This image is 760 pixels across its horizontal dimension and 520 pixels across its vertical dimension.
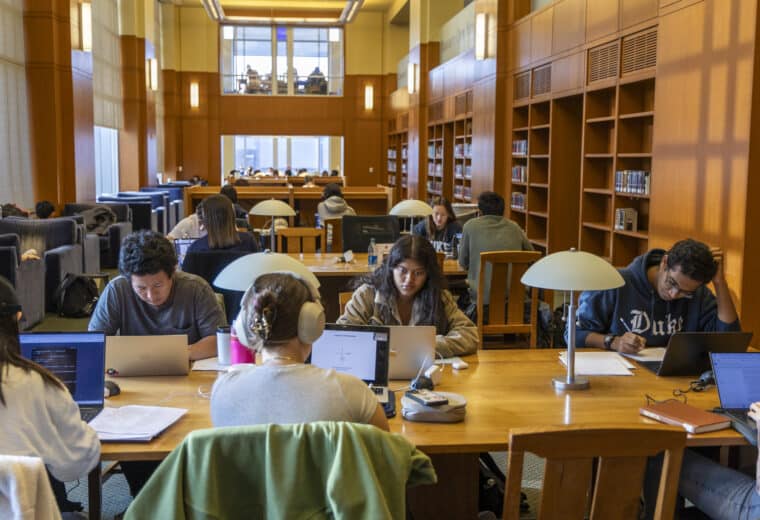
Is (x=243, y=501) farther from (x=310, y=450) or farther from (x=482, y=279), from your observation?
(x=482, y=279)

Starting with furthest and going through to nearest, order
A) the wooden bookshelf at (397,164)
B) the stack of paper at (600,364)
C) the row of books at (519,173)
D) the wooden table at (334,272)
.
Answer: the wooden bookshelf at (397,164), the row of books at (519,173), the wooden table at (334,272), the stack of paper at (600,364)

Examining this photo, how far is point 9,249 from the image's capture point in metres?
6.16

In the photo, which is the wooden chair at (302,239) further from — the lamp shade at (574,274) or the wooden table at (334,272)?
the lamp shade at (574,274)

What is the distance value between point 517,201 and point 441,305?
726cm

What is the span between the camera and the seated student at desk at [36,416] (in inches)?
80.4

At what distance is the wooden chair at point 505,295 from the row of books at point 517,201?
4.95m

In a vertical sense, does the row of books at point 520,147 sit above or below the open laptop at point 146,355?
above

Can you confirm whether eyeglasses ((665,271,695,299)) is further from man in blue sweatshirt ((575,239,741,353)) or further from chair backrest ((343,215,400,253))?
chair backrest ((343,215,400,253))

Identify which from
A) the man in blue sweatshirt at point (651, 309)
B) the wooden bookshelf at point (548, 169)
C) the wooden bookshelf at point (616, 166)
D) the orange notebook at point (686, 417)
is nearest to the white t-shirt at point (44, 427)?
the orange notebook at point (686, 417)

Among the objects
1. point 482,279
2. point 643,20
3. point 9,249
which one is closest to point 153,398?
point 482,279

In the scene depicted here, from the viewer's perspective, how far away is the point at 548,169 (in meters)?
9.41

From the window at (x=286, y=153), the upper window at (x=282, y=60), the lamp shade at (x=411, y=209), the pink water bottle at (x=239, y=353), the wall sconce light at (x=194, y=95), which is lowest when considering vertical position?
the pink water bottle at (x=239, y=353)

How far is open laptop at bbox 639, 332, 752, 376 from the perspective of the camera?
3.05 m

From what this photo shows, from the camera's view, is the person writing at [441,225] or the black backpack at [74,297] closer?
the person writing at [441,225]
